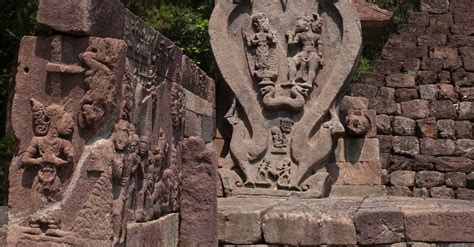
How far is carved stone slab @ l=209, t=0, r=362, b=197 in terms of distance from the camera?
23.3ft

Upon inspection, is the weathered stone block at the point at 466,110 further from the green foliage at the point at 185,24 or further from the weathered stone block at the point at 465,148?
the green foliage at the point at 185,24

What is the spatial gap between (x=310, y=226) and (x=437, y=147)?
20.1 ft

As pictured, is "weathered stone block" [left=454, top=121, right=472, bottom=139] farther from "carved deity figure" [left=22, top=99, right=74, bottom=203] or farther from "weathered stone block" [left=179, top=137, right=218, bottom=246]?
"carved deity figure" [left=22, top=99, right=74, bottom=203]

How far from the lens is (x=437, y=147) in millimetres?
10641

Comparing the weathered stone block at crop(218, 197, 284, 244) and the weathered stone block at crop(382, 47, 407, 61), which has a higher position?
the weathered stone block at crop(382, 47, 407, 61)

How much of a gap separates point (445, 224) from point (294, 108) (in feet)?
8.05

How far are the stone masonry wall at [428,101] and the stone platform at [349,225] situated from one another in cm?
530

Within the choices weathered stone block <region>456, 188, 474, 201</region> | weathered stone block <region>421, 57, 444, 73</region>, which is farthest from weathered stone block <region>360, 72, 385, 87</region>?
weathered stone block <region>456, 188, 474, 201</region>

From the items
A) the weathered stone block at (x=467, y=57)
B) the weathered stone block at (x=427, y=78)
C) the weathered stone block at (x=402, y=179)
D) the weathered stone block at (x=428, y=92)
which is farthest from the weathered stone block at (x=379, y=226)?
the weathered stone block at (x=467, y=57)

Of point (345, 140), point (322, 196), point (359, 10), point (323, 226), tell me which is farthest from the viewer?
point (359, 10)

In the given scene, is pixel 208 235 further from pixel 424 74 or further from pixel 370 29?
pixel 424 74

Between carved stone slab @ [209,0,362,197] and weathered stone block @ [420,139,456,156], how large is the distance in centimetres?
376

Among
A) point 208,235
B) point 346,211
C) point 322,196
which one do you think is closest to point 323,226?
point 346,211

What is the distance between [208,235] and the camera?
17.1 feet
